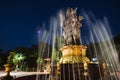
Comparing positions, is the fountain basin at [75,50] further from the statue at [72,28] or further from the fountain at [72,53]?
the statue at [72,28]

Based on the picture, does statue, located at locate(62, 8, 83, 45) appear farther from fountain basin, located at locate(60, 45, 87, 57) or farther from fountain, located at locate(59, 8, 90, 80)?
fountain basin, located at locate(60, 45, 87, 57)

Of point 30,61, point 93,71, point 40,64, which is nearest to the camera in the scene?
point 93,71

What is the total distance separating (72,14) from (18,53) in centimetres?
3833

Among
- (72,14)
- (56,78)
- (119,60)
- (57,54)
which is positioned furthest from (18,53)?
(56,78)

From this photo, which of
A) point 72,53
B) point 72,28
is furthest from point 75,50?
point 72,28

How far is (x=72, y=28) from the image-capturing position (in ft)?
57.8

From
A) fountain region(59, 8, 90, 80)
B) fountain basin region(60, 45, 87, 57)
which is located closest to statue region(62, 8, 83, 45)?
fountain region(59, 8, 90, 80)

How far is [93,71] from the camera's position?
526 inches

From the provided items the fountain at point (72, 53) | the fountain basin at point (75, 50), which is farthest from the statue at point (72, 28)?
the fountain basin at point (75, 50)

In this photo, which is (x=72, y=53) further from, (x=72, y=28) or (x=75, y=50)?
(x=72, y=28)

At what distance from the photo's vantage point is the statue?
1741 centimetres

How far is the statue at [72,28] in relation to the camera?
17411 millimetres

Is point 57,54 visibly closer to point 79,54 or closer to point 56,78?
point 79,54

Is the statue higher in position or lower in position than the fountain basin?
higher
